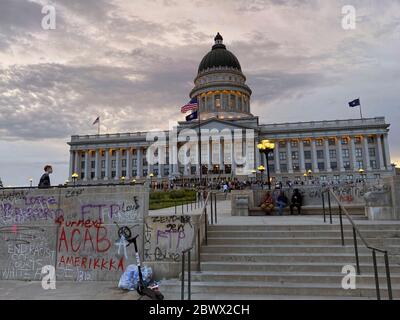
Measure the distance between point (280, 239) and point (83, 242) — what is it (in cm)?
541

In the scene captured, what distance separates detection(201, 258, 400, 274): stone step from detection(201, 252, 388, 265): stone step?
0.63 feet

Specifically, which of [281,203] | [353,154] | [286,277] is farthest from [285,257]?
[353,154]

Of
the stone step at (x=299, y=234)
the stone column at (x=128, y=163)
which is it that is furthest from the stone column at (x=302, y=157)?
the stone step at (x=299, y=234)

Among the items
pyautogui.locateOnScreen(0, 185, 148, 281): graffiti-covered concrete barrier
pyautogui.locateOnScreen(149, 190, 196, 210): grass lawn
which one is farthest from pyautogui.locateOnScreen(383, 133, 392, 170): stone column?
pyautogui.locateOnScreen(0, 185, 148, 281): graffiti-covered concrete barrier

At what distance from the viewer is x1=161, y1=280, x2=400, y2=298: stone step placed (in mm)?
5910

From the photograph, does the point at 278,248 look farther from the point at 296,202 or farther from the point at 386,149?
the point at 386,149

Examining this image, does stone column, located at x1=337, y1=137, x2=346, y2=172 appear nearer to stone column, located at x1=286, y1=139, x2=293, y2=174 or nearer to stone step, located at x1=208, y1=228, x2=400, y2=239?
stone column, located at x1=286, y1=139, x2=293, y2=174

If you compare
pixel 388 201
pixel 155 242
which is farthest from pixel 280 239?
pixel 388 201

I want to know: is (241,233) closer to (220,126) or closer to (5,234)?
(5,234)

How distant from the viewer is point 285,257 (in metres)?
7.07

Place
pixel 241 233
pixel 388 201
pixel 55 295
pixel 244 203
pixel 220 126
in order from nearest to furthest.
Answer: pixel 55 295 < pixel 241 233 < pixel 388 201 < pixel 244 203 < pixel 220 126

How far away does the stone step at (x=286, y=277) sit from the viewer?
6.18 meters

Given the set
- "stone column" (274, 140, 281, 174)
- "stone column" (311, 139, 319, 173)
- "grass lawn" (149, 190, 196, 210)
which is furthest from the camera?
"stone column" (274, 140, 281, 174)
